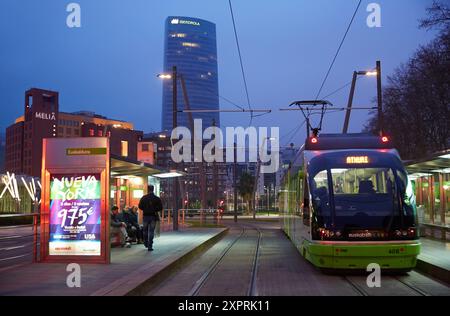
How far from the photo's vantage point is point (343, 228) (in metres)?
11.8

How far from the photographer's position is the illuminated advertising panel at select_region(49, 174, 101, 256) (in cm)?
1306

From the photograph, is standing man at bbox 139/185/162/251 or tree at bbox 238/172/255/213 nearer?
standing man at bbox 139/185/162/251

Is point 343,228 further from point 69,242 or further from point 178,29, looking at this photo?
point 178,29

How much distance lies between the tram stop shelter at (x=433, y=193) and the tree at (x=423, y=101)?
22.8 ft

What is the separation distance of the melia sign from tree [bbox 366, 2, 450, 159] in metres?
17.2

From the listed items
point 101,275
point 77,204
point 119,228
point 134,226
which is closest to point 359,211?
point 101,275

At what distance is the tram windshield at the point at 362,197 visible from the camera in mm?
11773

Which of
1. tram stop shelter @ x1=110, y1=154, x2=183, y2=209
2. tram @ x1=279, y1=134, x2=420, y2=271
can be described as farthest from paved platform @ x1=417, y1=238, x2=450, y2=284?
tram stop shelter @ x1=110, y1=154, x2=183, y2=209

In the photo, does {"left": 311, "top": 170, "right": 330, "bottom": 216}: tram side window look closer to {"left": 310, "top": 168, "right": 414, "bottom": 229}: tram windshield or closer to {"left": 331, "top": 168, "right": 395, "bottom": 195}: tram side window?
{"left": 310, "top": 168, "right": 414, "bottom": 229}: tram windshield

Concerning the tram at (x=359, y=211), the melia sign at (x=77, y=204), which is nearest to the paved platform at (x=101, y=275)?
the melia sign at (x=77, y=204)

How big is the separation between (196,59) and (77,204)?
101089 millimetres

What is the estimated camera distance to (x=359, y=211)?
1183 centimetres
